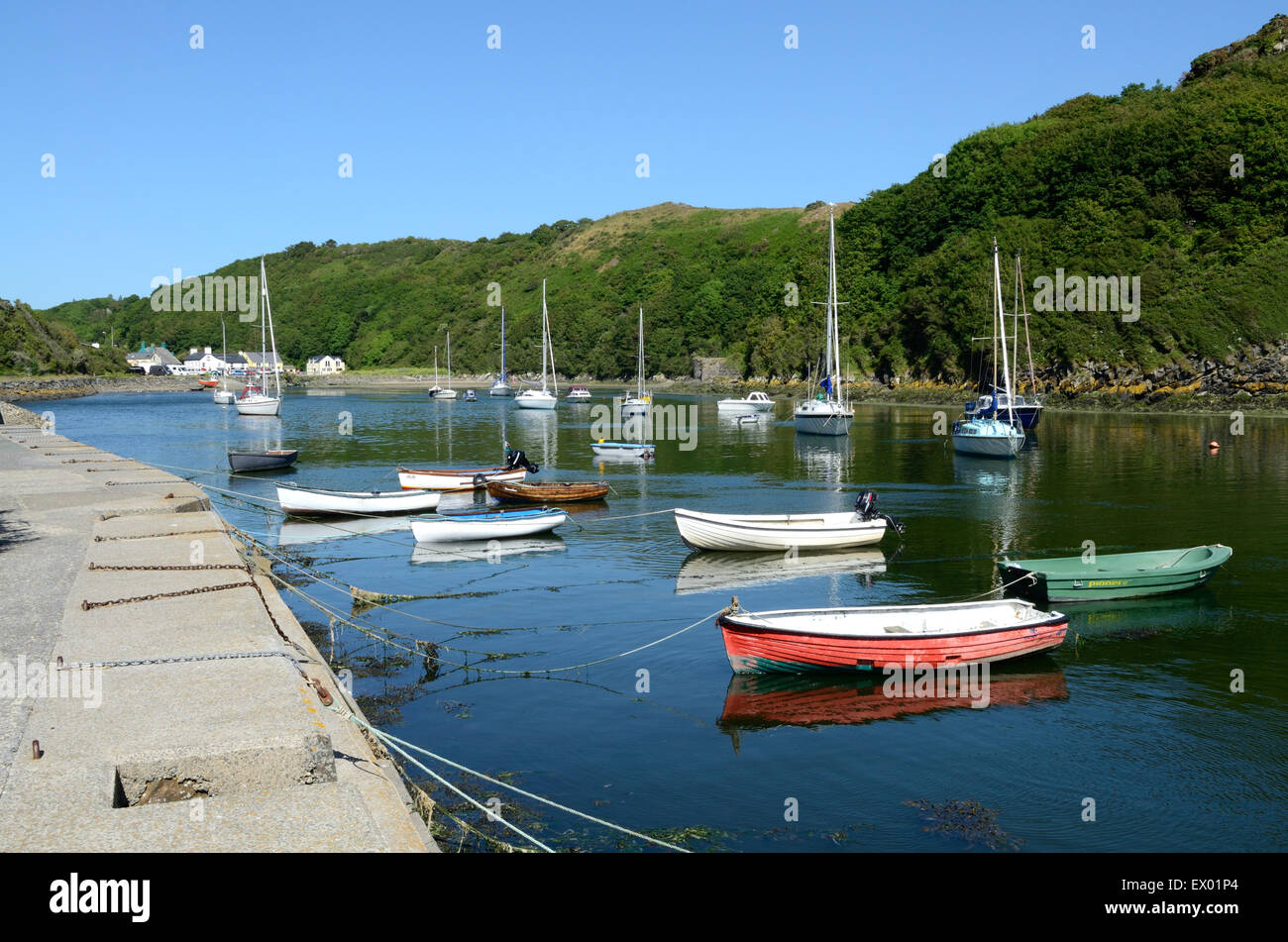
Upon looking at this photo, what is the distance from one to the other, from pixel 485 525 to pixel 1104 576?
60.9 ft

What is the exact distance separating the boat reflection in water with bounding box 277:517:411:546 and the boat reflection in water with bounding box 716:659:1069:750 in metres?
20.1

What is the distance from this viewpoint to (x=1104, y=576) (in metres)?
24.0

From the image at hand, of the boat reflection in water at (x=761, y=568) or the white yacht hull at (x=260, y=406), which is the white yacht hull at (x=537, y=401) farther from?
the boat reflection in water at (x=761, y=568)

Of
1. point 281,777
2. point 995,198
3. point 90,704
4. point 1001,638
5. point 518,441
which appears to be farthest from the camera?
point 995,198

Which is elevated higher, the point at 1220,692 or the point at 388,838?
the point at 388,838

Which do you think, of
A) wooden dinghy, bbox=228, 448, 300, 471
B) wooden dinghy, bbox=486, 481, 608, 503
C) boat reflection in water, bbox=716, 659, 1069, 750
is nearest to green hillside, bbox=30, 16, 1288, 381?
wooden dinghy, bbox=486, 481, 608, 503

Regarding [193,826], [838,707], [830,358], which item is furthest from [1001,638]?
[830,358]

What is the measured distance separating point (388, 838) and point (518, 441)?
68753 mm

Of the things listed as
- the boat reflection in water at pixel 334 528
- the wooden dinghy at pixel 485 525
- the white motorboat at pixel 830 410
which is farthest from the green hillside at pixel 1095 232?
the boat reflection in water at pixel 334 528

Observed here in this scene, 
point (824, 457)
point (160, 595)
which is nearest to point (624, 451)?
point (824, 457)

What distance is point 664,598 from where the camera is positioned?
2542 cm
